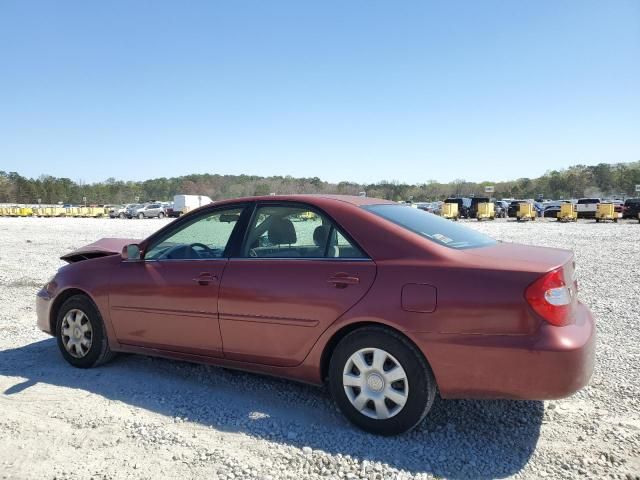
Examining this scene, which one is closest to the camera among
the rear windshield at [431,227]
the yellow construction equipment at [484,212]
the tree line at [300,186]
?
the rear windshield at [431,227]

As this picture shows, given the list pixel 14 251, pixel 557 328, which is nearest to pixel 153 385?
pixel 557 328

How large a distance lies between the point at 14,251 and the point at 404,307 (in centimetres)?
1547

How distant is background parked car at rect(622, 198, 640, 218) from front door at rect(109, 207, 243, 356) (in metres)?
42.6

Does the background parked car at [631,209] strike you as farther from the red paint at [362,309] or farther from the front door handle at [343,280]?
the front door handle at [343,280]

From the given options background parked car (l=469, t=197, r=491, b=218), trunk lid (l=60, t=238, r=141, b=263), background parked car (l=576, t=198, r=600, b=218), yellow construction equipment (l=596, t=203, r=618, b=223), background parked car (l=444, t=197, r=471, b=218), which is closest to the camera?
trunk lid (l=60, t=238, r=141, b=263)

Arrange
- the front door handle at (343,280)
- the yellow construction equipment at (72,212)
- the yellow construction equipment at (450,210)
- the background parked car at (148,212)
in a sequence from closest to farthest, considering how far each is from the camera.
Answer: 1. the front door handle at (343,280)
2. the yellow construction equipment at (450,210)
3. the background parked car at (148,212)
4. the yellow construction equipment at (72,212)

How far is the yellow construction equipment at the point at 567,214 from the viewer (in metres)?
39.6

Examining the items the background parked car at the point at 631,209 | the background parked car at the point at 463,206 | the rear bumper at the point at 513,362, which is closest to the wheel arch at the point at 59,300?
the rear bumper at the point at 513,362

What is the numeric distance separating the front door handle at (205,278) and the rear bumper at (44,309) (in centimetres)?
186

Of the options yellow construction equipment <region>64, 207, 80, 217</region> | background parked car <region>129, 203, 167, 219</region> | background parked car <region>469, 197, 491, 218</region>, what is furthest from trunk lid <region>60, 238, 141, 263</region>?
yellow construction equipment <region>64, 207, 80, 217</region>

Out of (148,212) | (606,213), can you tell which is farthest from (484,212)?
(148,212)

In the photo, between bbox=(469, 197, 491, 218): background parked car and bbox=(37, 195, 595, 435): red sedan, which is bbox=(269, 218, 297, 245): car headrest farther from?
bbox=(469, 197, 491, 218): background parked car

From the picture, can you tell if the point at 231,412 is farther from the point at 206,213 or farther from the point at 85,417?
the point at 206,213

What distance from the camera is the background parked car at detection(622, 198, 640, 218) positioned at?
1508 inches
